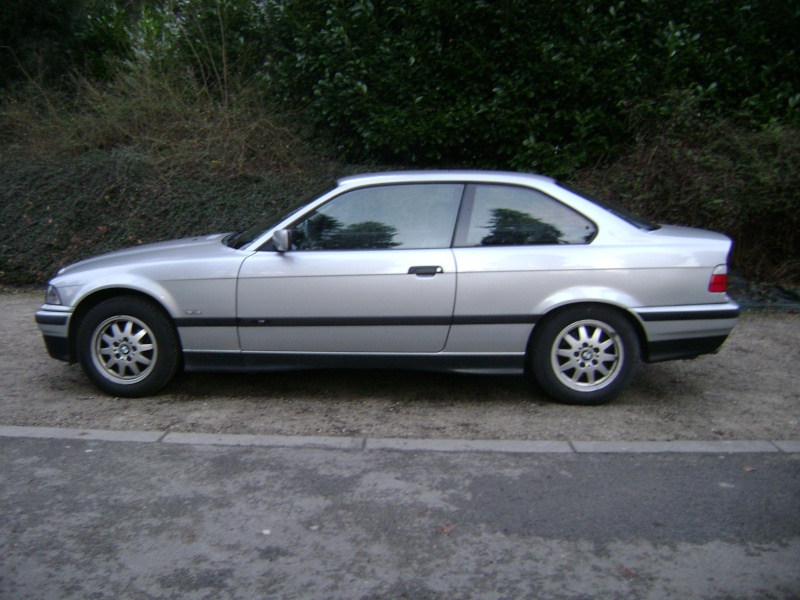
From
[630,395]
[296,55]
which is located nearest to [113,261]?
[630,395]

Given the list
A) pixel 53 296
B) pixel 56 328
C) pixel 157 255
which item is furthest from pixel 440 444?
pixel 53 296

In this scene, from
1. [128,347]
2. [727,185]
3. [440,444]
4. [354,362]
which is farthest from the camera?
[727,185]

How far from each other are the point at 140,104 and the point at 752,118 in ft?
26.0

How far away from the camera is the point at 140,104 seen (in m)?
11.7

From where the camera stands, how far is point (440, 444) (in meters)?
5.09

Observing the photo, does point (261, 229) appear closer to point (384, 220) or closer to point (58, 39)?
point (384, 220)

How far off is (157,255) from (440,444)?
8.06ft

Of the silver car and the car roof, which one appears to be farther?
the car roof

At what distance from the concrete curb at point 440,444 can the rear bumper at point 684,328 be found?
2.44ft

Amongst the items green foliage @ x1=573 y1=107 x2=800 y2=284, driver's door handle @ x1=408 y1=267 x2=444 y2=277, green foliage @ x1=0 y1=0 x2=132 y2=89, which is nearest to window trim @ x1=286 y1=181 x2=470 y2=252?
driver's door handle @ x1=408 y1=267 x2=444 y2=277

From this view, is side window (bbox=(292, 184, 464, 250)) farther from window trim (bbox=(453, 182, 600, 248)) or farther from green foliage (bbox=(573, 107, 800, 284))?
green foliage (bbox=(573, 107, 800, 284))

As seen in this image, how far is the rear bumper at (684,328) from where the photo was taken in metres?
5.61

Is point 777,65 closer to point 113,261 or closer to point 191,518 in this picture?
point 113,261

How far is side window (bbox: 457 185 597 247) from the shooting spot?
573cm
